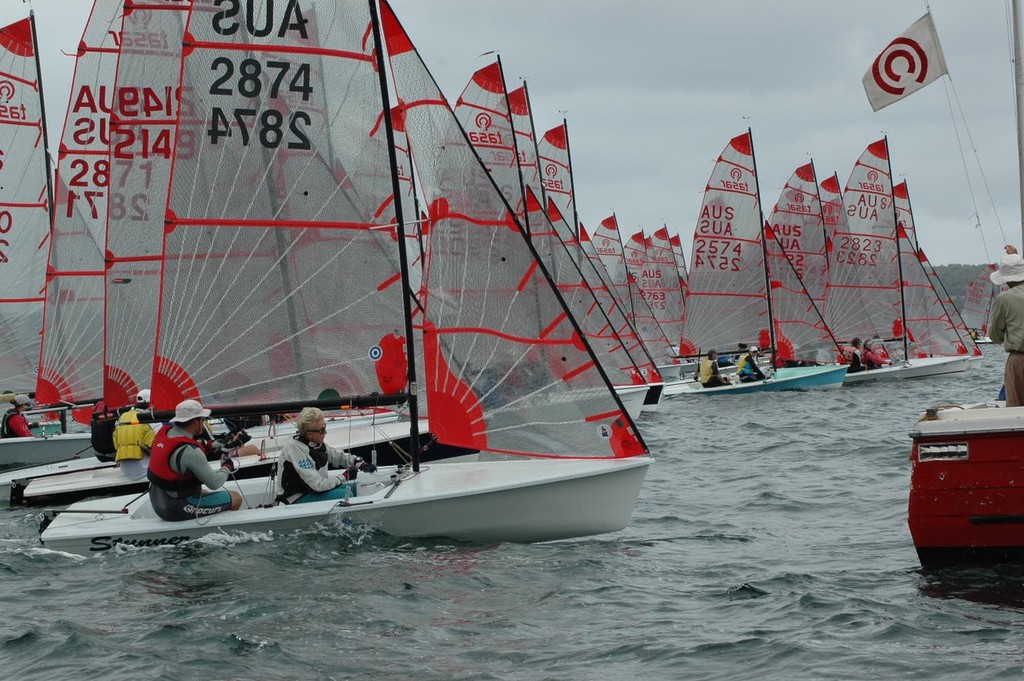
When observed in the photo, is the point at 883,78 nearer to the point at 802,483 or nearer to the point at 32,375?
the point at 802,483

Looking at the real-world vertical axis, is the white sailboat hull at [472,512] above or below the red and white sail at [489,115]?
below

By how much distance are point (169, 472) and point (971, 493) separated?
609cm

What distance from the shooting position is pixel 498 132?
24578 mm

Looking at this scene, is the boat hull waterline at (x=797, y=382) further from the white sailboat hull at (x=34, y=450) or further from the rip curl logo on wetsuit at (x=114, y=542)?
the rip curl logo on wetsuit at (x=114, y=542)

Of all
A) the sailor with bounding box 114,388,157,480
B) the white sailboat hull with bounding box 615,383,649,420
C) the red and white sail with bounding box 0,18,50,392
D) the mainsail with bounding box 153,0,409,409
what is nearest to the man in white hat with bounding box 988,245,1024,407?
the mainsail with bounding box 153,0,409,409

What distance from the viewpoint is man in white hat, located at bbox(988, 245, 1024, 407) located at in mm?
8117

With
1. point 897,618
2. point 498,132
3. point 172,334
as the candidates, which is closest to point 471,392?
point 172,334

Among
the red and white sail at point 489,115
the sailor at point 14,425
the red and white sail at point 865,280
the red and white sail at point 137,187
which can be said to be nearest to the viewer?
the red and white sail at point 137,187

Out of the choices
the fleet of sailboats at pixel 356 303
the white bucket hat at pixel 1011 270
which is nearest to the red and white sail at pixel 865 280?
the fleet of sailboats at pixel 356 303

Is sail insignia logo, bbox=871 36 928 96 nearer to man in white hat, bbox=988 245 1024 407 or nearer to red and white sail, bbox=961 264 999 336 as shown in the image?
man in white hat, bbox=988 245 1024 407

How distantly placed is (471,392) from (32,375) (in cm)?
1447

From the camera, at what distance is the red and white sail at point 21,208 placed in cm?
2236

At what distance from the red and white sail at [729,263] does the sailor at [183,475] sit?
24454mm

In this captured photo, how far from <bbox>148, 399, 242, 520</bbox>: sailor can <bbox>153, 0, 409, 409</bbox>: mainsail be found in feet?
3.77
